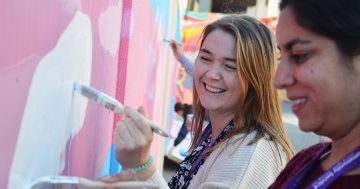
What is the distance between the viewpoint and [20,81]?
957mm

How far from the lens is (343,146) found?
1.00 metres

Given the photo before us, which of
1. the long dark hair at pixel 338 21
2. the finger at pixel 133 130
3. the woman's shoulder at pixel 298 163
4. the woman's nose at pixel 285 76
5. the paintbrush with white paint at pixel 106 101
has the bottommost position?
the woman's shoulder at pixel 298 163

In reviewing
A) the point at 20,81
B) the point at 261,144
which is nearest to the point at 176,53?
the point at 261,144

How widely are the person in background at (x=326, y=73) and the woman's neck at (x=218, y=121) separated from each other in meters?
0.69

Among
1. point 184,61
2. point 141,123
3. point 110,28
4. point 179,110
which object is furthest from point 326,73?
point 179,110

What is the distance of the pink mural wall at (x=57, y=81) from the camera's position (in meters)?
0.92

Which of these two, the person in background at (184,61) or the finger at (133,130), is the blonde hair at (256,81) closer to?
the finger at (133,130)

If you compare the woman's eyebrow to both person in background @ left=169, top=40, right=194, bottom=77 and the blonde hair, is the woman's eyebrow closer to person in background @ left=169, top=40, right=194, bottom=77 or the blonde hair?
the blonde hair

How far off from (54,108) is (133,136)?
0.19m

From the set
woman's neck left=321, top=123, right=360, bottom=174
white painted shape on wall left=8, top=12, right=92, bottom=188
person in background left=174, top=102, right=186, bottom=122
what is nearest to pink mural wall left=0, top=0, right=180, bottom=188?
white painted shape on wall left=8, top=12, right=92, bottom=188

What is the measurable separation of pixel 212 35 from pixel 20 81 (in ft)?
2.94

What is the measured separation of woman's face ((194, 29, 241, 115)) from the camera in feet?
5.47

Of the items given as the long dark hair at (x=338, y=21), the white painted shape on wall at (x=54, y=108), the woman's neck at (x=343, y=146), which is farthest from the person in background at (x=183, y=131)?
the long dark hair at (x=338, y=21)

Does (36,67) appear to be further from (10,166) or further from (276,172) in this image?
(276,172)
